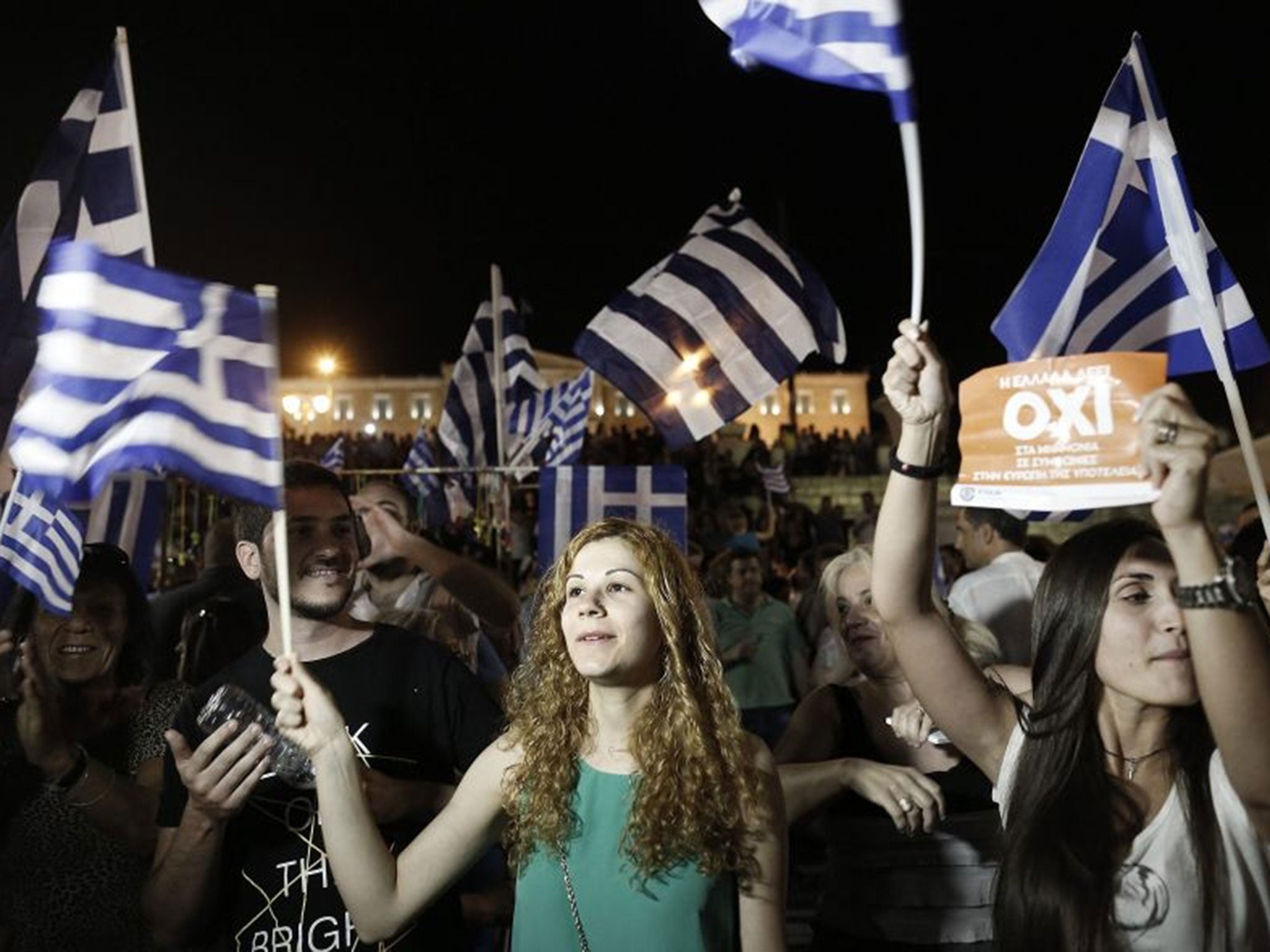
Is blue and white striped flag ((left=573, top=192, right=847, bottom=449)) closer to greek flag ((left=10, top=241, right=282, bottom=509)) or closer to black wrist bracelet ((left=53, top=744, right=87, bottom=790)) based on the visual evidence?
black wrist bracelet ((left=53, top=744, right=87, bottom=790))

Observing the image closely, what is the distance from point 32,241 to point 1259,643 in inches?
205

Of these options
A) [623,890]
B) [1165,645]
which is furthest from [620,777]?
[1165,645]

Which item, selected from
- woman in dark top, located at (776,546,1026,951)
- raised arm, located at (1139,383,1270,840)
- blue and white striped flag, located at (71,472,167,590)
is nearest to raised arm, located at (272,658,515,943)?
woman in dark top, located at (776,546,1026,951)

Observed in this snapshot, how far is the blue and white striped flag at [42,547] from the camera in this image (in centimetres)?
433

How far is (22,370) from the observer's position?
5656 millimetres

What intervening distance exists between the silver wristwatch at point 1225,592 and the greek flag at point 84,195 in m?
4.59

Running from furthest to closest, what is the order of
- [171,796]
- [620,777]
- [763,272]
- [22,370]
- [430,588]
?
[763,272] → [430,588] → [22,370] → [171,796] → [620,777]

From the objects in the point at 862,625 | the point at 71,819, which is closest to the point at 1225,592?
the point at 862,625

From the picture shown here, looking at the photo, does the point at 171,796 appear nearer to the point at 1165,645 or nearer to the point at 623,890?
the point at 623,890

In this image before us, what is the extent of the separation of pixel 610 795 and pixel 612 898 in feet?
0.76

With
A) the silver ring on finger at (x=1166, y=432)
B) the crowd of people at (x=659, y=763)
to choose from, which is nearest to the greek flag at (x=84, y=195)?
the crowd of people at (x=659, y=763)

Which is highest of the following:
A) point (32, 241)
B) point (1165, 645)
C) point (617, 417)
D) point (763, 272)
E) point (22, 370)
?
point (617, 417)

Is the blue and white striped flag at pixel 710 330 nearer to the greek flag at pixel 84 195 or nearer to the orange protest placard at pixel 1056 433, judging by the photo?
the greek flag at pixel 84 195

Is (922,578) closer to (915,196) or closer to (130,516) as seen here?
(915,196)
